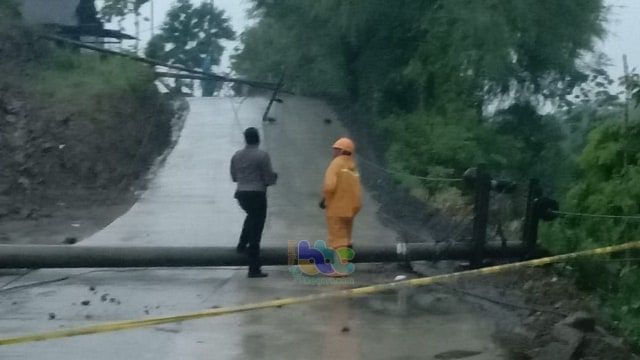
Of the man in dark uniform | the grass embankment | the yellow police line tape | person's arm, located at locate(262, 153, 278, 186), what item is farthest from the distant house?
the yellow police line tape

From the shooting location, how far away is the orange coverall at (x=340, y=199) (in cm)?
1209

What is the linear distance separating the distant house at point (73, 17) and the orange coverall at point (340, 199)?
2726 cm

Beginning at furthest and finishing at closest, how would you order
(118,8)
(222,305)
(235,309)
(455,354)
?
(118,8) < (222,305) < (455,354) < (235,309)

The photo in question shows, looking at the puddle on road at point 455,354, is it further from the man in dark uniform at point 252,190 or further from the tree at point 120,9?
the tree at point 120,9

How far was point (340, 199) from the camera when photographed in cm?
1216

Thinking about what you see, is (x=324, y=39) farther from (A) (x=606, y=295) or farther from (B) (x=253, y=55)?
(A) (x=606, y=295)

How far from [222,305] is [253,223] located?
4.92 ft

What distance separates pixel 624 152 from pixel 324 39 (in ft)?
57.5

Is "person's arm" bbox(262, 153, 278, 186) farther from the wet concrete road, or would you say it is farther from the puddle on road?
the puddle on road

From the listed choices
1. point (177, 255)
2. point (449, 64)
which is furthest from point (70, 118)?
A: point (177, 255)

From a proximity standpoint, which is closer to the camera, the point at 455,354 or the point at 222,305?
the point at 455,354

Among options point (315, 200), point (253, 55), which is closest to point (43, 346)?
point (315, 200)

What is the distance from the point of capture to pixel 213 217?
56.4 ft

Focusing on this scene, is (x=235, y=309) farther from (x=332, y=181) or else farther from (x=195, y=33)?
(x=195, y=33)
